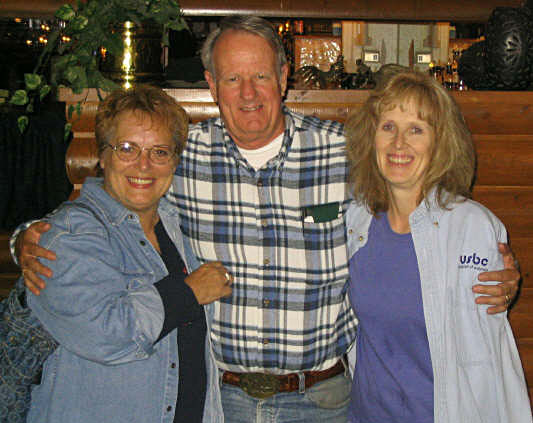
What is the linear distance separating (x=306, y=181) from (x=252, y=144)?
10.1 inches

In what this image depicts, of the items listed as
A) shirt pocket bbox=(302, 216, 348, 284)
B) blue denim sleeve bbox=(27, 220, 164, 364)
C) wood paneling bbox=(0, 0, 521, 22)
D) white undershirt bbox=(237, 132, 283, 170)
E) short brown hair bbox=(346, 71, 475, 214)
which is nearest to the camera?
blue denim sleeve bbox=(27, 220, 164, 364)

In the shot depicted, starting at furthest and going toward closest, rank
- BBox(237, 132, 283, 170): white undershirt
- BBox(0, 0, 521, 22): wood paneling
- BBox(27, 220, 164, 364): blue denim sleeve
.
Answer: BBox(0, 0, 521, 22): wood paneling
BBox(237, 132, 283, 170): white undershirt
BBox(27, 220, 164, 364): blue denim sleeve

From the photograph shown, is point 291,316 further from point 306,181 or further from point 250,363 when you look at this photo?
point 306,181

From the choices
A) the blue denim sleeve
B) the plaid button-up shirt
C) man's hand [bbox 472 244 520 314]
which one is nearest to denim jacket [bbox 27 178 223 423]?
the blue denim sleeve

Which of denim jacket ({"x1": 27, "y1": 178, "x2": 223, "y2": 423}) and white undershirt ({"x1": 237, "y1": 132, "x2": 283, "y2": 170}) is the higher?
white undershirt ({"x1": 237, "y1": 132, "x2": 283, "y2": 170})

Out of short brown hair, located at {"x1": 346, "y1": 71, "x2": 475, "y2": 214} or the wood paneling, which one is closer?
short brown hair, located at {"x1": 346, "y1": 71, "x2": 475, "y2": 214}

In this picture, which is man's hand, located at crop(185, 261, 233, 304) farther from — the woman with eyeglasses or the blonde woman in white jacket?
the blonde woman in white jacket

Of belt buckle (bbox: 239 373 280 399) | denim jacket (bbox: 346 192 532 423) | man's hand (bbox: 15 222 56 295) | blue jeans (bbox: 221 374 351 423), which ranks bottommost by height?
blue jeans (bbox: 221 374 351 423)

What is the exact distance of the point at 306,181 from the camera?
217 cm

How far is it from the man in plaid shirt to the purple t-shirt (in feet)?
0.34

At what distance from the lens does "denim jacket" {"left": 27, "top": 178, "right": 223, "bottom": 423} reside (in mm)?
1645

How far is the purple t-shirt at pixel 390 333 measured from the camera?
1987 millimetres

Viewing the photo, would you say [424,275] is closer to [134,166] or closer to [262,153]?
[262,153]

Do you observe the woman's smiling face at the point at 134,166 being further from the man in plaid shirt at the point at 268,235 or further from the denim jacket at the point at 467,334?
the denim jacket at the point at 467,334
